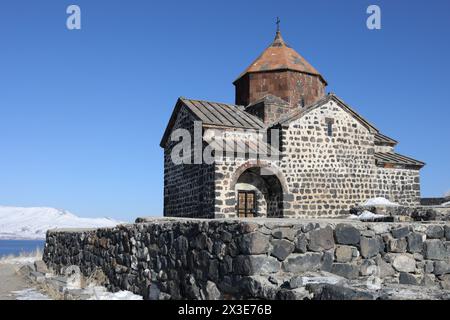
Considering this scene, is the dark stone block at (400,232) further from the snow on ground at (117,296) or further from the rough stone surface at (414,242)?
the snow on ground at (117,296)

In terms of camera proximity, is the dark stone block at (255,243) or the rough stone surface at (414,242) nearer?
the dark stone block at (255,243)

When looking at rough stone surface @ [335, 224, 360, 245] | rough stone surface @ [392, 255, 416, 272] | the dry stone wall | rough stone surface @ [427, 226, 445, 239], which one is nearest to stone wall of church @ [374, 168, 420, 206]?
rough stone surface @ [427, 226, 445, 239]

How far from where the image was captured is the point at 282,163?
641 inches

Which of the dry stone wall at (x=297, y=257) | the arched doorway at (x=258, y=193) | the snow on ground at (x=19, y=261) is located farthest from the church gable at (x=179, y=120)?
the dry stone wall at (x=297, y=257)

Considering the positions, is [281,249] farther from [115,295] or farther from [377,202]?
[377,202]

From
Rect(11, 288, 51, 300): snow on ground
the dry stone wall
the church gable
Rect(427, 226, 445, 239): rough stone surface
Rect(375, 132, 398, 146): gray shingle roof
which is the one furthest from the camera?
Rect(375, 132, 398, 146): gray shingle roof

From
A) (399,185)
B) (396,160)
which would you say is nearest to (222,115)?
(396,160)

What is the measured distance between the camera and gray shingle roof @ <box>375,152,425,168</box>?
18.3 m

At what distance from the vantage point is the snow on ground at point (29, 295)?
788 centimetres

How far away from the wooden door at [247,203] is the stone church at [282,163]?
37mm

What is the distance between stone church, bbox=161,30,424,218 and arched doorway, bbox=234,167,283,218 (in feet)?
0.12

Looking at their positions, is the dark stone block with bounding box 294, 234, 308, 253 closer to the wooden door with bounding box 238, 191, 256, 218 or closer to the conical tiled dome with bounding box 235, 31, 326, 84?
the wooden door with bounding box 238, 191, 256, 218

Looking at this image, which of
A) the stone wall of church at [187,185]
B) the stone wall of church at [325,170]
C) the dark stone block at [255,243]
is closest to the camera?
the dark stone block at [255,243]

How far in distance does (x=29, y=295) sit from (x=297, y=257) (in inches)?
220
